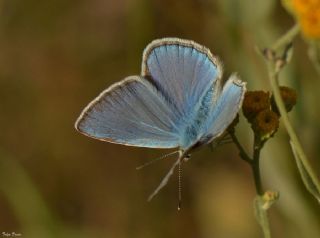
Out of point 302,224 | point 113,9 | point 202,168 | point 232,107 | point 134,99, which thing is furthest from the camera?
point 113,9

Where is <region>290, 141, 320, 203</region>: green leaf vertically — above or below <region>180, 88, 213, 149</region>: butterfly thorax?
below

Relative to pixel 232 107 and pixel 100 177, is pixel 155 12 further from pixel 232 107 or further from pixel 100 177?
pixel 232 107

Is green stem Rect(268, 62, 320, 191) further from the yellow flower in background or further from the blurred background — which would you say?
the blurred background

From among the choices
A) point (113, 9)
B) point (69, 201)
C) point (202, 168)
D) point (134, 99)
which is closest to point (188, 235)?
point (202, 168)

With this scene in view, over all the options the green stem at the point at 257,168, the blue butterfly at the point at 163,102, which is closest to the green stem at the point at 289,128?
the green stem at the point at 257,168

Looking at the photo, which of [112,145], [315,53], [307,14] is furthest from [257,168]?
[112,145]

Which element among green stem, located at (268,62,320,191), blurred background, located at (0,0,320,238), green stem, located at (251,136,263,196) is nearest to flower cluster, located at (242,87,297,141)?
green stem, located at (251,136,263,196)

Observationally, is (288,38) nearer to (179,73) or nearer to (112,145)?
(179,73)

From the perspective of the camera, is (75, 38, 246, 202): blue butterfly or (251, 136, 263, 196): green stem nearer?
(251, 136, 263, 196): green stem
